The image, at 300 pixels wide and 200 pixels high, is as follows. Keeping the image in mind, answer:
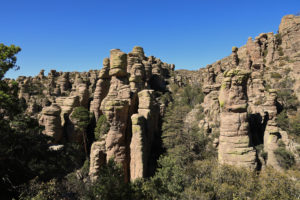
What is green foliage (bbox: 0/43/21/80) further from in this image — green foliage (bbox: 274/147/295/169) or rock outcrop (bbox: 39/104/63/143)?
green foliage (bbox: 274/147/295/169)

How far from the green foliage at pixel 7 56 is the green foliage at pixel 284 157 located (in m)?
26.9

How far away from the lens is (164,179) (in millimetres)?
13828

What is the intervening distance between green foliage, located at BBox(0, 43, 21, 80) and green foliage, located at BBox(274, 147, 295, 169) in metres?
26.9

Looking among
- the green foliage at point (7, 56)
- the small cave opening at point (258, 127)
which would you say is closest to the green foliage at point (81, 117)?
the green foliage at point (7, 56)

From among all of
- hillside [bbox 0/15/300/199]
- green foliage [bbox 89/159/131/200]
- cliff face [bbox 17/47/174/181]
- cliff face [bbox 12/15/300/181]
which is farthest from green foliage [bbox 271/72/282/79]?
green foliage [bbox 89/159/131/200]

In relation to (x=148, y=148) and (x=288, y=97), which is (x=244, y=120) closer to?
(x=148, y=148)

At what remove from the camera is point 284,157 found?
17.2 metres

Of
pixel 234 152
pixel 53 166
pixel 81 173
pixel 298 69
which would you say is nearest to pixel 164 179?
pixel 234 152

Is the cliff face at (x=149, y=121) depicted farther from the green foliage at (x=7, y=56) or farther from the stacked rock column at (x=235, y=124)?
the green foliage at (x=7, y=56)

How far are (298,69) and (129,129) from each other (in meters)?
41.9

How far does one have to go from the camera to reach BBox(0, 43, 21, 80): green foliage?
12.8 meters

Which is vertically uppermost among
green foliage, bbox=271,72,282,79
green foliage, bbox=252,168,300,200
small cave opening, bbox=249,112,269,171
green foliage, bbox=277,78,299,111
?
green foliage, bbox=271,72,282,79

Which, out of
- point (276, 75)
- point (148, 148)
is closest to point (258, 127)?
point (148, 148)

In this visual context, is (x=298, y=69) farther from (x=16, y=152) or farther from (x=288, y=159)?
(x=16, y=152)
